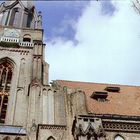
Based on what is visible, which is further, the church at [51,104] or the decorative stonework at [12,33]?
the decorative stonework at [12,33]

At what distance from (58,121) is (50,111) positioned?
845mm

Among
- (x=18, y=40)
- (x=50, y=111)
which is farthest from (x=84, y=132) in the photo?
(x=18, y=40)

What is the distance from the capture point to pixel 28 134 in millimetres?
20078

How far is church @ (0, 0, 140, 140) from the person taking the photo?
1911 centimetres

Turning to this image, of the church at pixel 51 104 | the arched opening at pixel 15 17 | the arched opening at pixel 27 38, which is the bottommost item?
the church at pixel 51 104

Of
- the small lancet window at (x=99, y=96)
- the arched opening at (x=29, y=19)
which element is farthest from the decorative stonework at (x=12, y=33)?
the small lancet window at (x=99, y=96)

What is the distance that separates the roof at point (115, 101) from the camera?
20.8 metres

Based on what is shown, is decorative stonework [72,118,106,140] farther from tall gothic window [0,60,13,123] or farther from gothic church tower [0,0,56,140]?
tall gothic window [0,60,13,123]

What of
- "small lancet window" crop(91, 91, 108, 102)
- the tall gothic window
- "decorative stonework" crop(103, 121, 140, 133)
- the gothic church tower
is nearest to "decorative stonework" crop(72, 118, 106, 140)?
"decorative stonework" crop(103, 121, 140, 133)

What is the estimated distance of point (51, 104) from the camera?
2205 centimetres

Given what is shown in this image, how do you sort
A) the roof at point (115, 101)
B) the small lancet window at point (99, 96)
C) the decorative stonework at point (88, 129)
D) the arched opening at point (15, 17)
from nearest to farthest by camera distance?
the decorative stonework at point (88, 129) < the roof at point (115, 101) < the small lancet window at point (99, 96) < the arched opening at point (15, 17)

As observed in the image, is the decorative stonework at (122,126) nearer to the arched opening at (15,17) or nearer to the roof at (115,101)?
the roof at (115,101)

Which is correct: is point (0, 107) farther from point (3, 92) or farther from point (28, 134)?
point (28, 134)

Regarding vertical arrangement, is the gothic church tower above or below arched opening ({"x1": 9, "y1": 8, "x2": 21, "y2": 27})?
below
